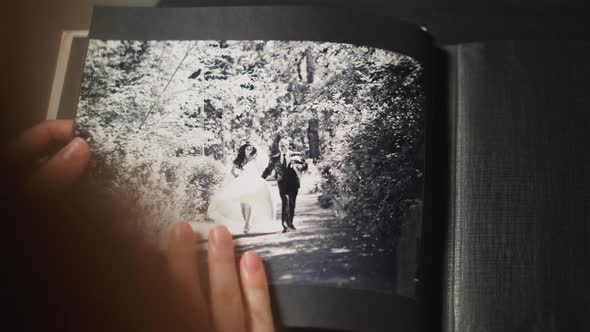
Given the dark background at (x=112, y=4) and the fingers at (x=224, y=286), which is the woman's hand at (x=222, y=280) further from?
the dark background at (x=112, y=4)

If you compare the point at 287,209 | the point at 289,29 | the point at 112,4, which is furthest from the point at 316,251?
the point at 112,4

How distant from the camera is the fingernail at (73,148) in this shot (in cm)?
43

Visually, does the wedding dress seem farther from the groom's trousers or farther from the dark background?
the dark background

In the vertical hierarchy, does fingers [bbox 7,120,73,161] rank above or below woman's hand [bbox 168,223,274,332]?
above

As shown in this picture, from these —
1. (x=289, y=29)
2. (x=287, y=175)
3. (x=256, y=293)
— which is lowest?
(x=256, y=293)

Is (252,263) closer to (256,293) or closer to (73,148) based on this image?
(256,293)

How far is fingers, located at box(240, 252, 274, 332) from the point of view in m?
0.42

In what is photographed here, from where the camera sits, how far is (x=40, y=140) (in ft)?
1.48

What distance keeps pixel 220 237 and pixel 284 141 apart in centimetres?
10

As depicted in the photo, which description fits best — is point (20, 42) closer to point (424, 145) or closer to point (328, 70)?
point (328, 70)

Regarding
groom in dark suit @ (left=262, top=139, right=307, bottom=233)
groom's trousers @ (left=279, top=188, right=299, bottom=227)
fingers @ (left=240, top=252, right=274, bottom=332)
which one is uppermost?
groom in dark suit @ (left=262, top=139, right=307, bottom=233)

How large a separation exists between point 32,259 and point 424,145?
0.38 metres

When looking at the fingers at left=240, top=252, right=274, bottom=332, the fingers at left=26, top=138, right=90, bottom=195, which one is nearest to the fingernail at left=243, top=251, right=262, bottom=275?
the fingers at left=240, top=252, right=274, bottom=332

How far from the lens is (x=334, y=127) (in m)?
0.44
